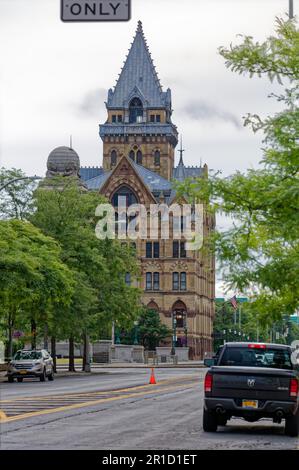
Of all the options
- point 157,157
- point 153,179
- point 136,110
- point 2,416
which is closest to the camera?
point 2,416

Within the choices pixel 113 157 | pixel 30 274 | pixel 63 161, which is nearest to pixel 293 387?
pixel 30 274

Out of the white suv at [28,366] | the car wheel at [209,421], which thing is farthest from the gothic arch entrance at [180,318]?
the car wheel at [209,421]

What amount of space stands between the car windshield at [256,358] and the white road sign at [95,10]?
11098 mm

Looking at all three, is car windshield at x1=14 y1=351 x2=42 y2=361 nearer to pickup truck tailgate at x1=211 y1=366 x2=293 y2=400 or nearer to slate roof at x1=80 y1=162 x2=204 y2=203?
pickup truck tailgate at x1=211 y1=366 x2=293 y2=400

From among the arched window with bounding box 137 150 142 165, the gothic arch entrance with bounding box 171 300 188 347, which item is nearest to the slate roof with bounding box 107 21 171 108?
the arched window with bounding box 137 150 142 165

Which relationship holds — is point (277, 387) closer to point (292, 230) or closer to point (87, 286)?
point (292, 230)

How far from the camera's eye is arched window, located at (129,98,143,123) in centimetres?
15225

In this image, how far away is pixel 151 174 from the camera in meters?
148

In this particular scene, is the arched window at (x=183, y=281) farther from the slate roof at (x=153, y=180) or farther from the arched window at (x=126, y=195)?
the slate roof at (x=153, y=180)

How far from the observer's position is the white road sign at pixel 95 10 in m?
10.4

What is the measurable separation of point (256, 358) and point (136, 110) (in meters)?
134

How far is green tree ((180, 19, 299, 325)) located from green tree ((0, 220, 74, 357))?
23.3 metres

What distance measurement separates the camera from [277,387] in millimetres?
19422

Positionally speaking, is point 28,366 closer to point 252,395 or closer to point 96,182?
point 252,395
